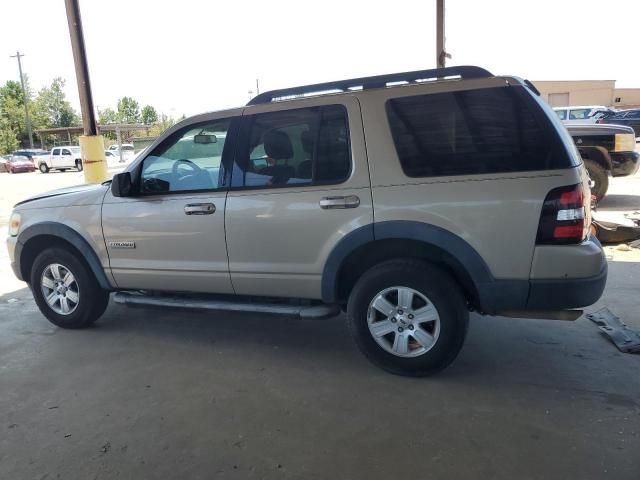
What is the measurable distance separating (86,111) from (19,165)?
1364 inches

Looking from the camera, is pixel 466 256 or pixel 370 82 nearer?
pixel 466 256

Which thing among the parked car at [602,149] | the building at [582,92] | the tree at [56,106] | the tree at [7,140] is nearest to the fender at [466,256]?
the parked car at [602,149]

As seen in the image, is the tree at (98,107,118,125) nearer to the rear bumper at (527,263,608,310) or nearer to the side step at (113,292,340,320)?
the side step at (113,292,340,320)

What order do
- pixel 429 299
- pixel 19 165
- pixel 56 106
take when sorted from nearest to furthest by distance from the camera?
pixel 429 299 → pixel 19 165 → pixel 56 106

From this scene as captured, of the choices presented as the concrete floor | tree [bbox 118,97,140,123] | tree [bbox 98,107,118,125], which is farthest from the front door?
tree [bbox 118,97,140,123]

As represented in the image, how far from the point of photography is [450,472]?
2.52m

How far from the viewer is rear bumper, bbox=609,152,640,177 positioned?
9344mm

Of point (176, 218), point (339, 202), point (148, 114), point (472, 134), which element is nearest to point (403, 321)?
point (339, 202)

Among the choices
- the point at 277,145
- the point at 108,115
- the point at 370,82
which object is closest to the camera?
the point at 370,82

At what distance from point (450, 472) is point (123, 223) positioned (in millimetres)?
3178

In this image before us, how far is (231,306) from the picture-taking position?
13.1ft

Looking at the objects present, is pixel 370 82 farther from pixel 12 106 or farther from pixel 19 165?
pixel 12 106

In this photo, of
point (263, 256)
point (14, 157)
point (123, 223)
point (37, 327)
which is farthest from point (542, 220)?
point (14, 157)

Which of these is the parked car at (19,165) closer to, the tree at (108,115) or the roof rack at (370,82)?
the roof rack at (370,82)
